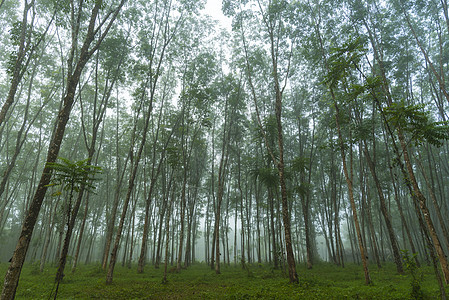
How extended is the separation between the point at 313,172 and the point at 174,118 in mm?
16415

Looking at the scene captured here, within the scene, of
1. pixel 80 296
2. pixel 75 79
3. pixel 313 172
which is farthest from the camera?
pixel 313 172

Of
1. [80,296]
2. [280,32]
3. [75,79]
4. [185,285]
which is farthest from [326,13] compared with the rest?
[80,296]

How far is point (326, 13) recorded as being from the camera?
558 inches

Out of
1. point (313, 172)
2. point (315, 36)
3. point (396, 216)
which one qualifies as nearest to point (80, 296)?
point (315, 36)

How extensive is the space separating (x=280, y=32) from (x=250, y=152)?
13.9 m

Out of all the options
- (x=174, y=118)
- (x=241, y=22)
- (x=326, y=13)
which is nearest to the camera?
(x=326, y=13)

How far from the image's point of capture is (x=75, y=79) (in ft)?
24.2

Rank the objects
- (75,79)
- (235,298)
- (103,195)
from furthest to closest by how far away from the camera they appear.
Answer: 1. (103,195)
2. (235,298)
3. (75,79)

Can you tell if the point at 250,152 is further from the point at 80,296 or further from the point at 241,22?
the point at 80,296

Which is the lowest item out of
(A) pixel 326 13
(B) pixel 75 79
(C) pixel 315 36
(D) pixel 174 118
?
(B) pixel 75 79

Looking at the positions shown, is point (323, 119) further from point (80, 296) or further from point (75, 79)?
point (80, 296)

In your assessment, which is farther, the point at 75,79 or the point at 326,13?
the point at 326,13

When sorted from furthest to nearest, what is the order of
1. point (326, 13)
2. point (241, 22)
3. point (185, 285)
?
1. point (241, 22)
2. point (326, 13)
3. point (185, 285)

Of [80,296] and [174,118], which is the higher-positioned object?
[174,118]
